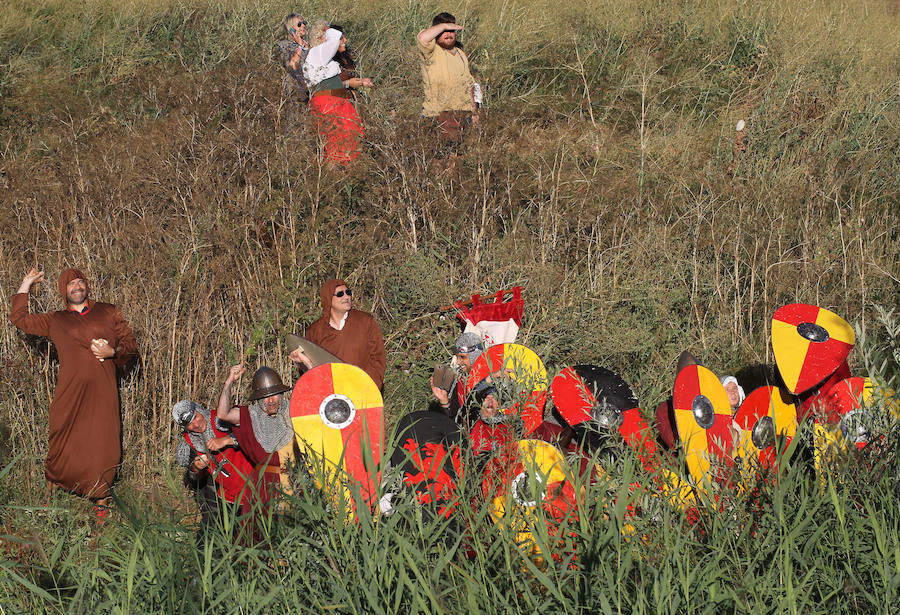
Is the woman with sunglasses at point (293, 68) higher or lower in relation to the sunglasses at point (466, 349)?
higher

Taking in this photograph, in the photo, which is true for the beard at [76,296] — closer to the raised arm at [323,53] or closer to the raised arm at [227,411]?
the raised arm at [227,411]

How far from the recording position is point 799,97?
30.3 ft

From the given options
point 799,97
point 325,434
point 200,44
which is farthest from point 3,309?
point 799,97

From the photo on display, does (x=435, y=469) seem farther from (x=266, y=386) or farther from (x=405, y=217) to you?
(x=405, y=217)

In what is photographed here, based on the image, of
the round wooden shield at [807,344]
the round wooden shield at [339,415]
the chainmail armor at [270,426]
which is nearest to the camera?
the round wooden shield at [339,415]

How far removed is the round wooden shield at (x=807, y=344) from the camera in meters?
5.15

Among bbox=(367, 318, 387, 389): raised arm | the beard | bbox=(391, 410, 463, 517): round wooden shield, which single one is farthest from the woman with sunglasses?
bbox=(391, 410, 463, 517): round wooden shield

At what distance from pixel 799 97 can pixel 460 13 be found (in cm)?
380

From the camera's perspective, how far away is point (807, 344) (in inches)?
206

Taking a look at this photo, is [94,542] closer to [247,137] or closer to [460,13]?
[247,137]

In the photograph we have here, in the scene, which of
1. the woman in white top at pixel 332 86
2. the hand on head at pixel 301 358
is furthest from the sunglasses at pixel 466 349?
the woman in white top at pixel 332 86

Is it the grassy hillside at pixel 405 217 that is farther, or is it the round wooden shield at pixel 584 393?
the grassy hillside at pixel 405 217

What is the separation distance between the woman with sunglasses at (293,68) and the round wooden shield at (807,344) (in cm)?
384

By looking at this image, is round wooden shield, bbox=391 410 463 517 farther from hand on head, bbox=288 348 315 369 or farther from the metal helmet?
hand on head, bbox=288 348 315 369
